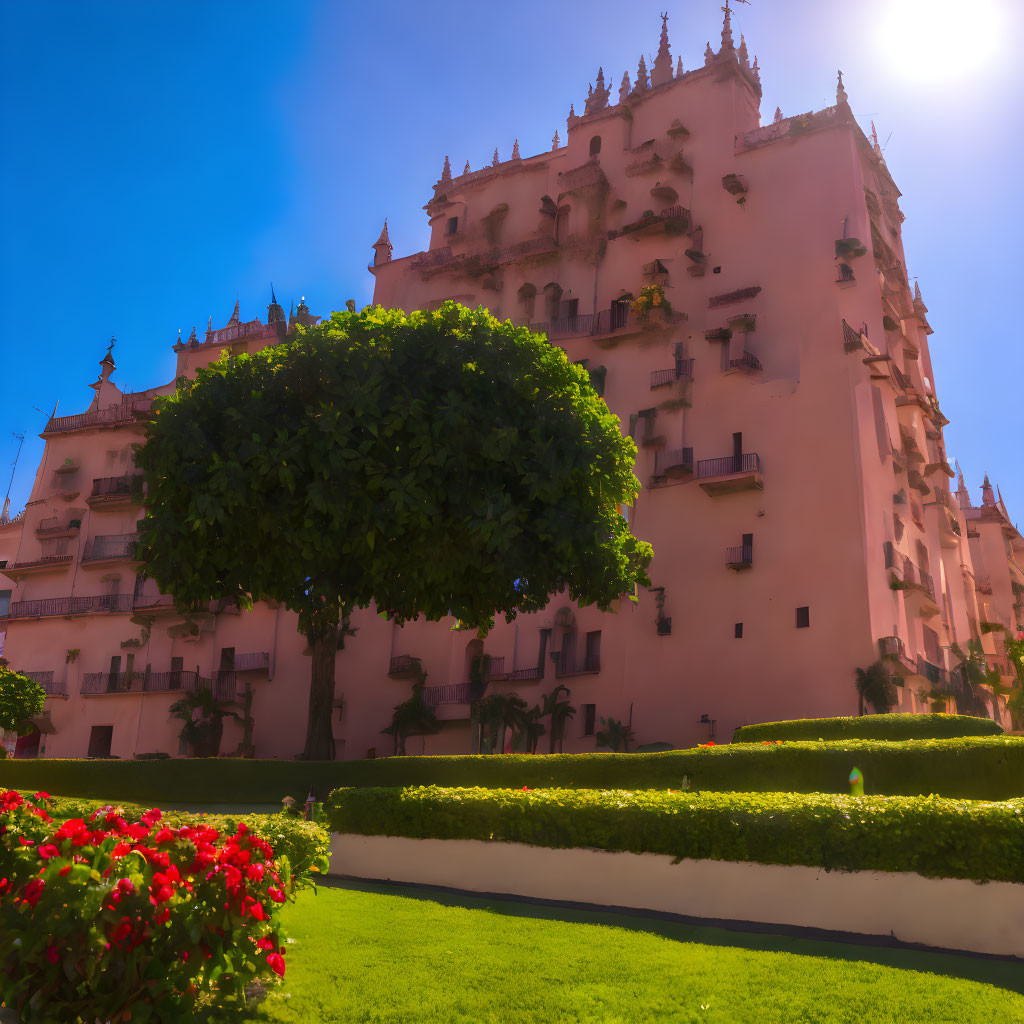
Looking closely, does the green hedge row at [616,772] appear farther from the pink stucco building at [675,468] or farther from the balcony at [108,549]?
the balcony at [108,549]

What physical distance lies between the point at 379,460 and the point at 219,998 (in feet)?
61.9

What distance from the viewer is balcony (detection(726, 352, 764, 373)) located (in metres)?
41.2

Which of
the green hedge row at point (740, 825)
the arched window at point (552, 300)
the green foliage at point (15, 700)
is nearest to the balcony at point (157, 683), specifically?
the green foliage at point (15, 700)

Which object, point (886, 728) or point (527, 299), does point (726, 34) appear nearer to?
point (527, 299)

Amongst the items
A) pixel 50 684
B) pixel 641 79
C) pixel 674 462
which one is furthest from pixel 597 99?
pixel 50 684

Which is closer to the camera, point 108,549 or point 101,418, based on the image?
point 108,549

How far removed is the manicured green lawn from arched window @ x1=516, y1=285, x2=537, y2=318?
39739 mm

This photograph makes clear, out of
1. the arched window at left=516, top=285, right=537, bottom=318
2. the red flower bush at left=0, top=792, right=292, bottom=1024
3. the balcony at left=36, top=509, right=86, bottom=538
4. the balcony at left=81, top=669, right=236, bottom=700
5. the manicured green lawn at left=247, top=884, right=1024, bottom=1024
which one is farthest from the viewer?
the balcony at left=36, top=509, right=86, bottom=538

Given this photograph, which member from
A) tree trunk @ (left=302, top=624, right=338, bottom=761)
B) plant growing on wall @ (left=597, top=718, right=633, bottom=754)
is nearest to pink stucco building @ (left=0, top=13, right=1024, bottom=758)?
plant growing on wall @ (left=597, top=718, right=633, bottom=754)

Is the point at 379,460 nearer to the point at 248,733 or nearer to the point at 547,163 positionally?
the point at 248,733

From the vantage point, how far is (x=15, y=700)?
133 feet

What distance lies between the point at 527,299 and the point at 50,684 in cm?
3033

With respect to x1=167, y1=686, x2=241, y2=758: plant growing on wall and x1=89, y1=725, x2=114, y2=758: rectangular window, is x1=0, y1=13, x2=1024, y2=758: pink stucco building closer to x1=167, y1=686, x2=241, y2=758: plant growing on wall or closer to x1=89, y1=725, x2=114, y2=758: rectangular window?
x1=89, y1=725, x2=114, y2=758: rectangular window

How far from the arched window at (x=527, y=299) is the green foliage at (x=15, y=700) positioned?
89.4 feet
